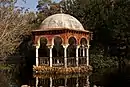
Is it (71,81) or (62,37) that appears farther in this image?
(62,37)

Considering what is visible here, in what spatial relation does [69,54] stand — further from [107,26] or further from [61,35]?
[61,35]

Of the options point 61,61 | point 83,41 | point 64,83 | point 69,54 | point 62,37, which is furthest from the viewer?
point 69,54

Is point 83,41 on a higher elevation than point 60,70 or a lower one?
higher

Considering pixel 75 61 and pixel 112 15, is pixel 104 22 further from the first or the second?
pixel 75 61

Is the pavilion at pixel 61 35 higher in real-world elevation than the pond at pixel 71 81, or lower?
higher

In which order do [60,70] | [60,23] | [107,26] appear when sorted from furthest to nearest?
[107,26]
[60,23]
[60,70]

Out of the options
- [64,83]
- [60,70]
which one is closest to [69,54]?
[60,70]

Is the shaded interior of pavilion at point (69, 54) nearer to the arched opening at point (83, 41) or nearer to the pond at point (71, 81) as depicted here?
the arched opening at point (83, 41)

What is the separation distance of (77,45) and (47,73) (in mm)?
4779

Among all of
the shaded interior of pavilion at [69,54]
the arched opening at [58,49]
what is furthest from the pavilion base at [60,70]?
the arched opening at [58,49]

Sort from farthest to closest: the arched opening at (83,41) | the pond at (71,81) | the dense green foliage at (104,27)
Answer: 1. the dense green foliage at (104,27)
2. the arched opening at (83,41)
3. the pond at (71,81)

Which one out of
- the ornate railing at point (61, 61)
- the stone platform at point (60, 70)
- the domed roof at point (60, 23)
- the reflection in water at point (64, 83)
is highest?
the domed roof at point (60, 23)

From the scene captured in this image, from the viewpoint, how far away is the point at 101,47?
45.1 metres

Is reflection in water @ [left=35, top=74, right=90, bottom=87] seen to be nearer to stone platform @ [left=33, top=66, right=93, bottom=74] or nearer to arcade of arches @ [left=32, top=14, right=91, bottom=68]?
stone platform @ [left=33, top=66, right=93, bottom=74]
